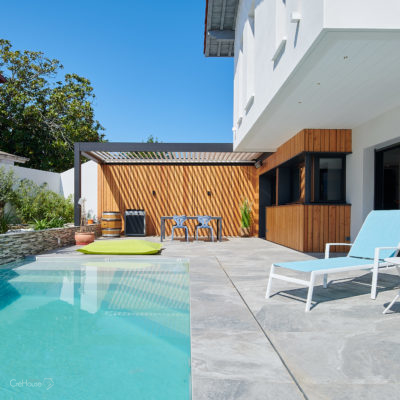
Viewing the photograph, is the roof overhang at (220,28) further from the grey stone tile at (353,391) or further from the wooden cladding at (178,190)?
the grey stone tile at (353,391)

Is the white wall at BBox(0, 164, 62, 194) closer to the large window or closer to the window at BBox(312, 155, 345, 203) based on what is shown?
the window at BBox(312, 155, 345, 203)

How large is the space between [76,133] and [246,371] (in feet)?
Result: 62.2

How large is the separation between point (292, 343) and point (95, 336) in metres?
1.63

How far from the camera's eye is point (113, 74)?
2184 centimetres

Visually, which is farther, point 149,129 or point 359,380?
point 149,129

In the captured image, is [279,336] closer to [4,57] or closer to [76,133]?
[76,133]

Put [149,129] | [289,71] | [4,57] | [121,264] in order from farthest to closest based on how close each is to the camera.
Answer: [149,129], [4,57], [121,264], [289,71]

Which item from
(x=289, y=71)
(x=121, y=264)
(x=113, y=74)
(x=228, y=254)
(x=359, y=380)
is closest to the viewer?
(x=359, y=380)

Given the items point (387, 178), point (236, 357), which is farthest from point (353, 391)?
point (387, 178)

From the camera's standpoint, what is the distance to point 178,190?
12.8m

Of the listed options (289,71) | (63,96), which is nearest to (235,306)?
(289,71)

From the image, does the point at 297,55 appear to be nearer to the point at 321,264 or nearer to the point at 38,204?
the point at 321,264

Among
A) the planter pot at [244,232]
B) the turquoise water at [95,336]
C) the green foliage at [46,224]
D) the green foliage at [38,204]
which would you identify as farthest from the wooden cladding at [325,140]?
the green foliage at [38,204]

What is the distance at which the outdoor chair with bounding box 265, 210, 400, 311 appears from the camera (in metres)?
3.62
